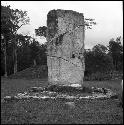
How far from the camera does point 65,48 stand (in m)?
15.3

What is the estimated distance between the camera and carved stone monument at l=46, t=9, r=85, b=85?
15.1 meters

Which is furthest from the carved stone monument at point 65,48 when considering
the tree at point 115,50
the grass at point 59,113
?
the tree at point 115,50

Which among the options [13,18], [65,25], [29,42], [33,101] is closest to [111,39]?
[29,42]

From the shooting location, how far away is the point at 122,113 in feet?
29.6

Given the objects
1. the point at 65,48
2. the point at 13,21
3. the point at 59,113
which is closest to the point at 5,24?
the point at 13,21

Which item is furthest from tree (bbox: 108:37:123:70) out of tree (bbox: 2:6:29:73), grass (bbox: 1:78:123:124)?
grass (bbox: 1:78:123:124)

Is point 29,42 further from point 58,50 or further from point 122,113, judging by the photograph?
point 122,113

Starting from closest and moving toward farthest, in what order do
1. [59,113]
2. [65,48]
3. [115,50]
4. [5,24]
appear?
[59,113] < [65,48] < [5,24] < [115,50]

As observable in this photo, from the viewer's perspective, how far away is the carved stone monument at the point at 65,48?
15141mm

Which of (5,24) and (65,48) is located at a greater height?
(5,24)

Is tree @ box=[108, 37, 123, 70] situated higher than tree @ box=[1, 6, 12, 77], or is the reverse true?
tree @ box=[1, 6, 12, 77]

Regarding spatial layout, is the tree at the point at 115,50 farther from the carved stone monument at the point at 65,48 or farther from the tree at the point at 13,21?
the carved stone monument at the point at 65,48

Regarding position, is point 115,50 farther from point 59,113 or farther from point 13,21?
point 59,113

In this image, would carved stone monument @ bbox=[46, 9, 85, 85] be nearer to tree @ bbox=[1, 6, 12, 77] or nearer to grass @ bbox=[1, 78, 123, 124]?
grass @ bbox=[1, 78, 123, 124]
